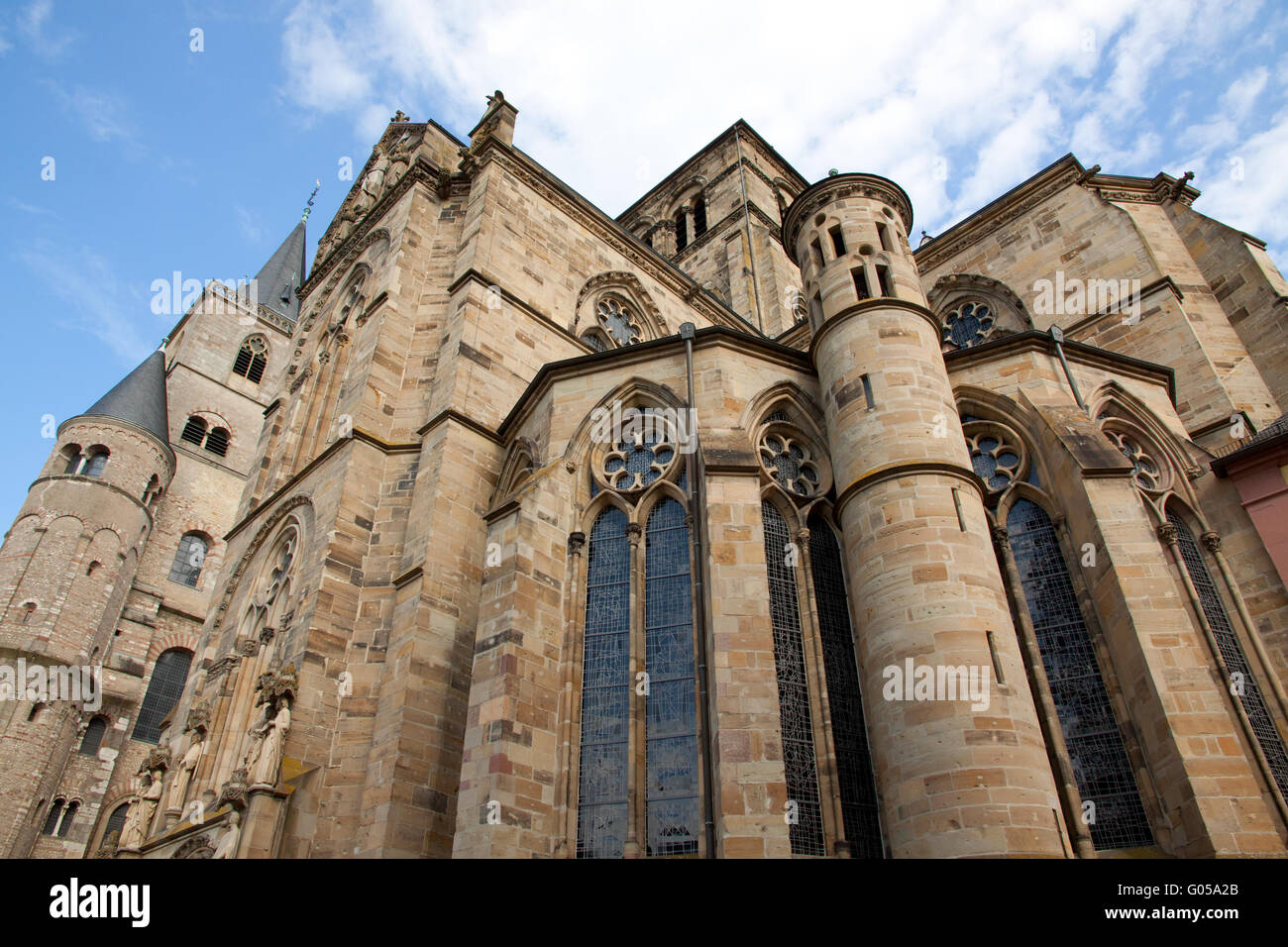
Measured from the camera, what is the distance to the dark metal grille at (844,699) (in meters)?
8.57

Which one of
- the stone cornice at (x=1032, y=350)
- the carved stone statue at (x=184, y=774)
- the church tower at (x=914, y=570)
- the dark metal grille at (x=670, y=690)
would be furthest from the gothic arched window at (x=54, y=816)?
the stone cornice at (x=1032, y=350)

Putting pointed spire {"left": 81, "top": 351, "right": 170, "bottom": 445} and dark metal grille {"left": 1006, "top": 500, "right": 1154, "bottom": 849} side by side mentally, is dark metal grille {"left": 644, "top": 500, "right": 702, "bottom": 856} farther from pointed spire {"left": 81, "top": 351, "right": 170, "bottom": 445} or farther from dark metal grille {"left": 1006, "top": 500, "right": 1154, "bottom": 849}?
pointed spire {"left": 81, "top": 351, "right": 170, "bottom": 445}

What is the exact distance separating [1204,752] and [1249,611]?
3.32m

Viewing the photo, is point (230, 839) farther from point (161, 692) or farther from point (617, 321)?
point (161, 692)

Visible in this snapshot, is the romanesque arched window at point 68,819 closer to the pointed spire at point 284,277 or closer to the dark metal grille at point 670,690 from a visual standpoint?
the dark metal grille at point 670,690

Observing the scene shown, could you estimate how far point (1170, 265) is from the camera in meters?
16.2

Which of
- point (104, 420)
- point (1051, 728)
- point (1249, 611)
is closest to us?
point (1051, 728)

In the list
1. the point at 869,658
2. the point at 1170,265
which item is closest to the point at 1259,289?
the point at 1170,265

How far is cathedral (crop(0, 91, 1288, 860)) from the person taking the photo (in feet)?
27.7

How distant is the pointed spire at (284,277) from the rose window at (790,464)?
38199 millimetres

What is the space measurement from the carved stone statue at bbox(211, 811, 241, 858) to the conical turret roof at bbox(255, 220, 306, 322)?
37.8 metres

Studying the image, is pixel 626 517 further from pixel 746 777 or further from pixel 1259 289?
pixel 1259 289

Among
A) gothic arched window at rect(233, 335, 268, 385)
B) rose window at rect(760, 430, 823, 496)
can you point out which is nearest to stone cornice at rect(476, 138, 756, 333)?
rose window at rect(760, 430, 823, 496)

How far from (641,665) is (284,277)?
4643 cm
